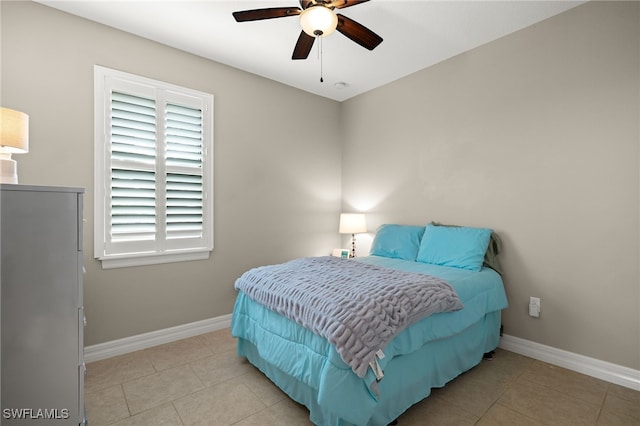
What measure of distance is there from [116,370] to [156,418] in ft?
2.66

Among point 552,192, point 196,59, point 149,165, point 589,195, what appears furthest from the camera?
point 196,59

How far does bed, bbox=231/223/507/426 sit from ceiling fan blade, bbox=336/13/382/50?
1623 mm

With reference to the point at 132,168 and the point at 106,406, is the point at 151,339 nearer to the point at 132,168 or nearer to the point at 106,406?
the point at 106,406

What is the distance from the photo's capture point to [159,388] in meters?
2.14

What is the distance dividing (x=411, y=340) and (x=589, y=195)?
1.84 meters

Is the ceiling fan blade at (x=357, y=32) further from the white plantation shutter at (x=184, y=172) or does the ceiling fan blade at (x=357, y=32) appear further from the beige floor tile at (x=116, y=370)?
the beige floor tile at (x=116, y=370)

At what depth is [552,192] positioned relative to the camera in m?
2.52

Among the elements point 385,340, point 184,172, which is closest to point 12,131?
point 184,172

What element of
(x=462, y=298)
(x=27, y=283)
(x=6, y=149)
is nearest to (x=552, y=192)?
(x=462, y=298)

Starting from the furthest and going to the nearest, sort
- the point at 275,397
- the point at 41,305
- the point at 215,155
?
→ 1. the point at 215,155
2. the point at 275,397
3. the point at 41,305

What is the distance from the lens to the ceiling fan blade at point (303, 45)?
2099 millimetres

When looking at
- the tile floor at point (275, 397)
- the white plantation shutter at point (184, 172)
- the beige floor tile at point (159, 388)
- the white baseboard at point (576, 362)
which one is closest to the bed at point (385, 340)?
the tile floor at point (275, 397)

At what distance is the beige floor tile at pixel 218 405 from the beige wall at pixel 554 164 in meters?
2.29

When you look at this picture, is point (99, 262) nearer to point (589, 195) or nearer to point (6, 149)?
point (6, 149)
